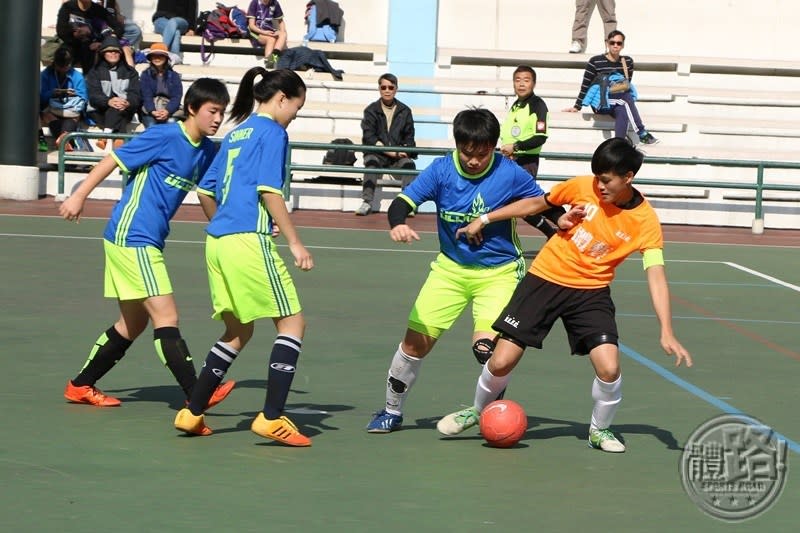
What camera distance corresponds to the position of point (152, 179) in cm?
751

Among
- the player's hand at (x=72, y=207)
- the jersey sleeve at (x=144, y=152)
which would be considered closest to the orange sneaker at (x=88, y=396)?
the player's hand at (x=72, y=207)

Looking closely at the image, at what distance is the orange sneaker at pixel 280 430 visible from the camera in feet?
22.4

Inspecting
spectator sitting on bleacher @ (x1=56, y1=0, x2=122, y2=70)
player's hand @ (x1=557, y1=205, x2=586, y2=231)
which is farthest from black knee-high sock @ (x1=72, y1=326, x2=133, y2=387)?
spectator sitting on bleacher @ (x1=56, y1=0, x2=122, y2=70)

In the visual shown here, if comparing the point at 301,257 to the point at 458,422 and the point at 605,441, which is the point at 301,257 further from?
the point at 605,441

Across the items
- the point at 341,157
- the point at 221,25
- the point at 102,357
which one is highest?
the point at 221,25

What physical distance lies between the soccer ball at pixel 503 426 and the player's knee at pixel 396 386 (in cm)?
52

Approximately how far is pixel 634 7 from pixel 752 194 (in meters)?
6.85

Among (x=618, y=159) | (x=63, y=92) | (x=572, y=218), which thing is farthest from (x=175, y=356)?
(x=63, y=92)

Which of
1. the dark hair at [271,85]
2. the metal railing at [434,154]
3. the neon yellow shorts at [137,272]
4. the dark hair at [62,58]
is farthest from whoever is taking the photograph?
the dark hair at [62,58]

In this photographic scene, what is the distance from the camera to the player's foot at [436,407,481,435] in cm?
722

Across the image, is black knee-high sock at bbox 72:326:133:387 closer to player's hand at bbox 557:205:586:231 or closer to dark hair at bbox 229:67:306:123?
dark hair at bbox 229:67:306:123

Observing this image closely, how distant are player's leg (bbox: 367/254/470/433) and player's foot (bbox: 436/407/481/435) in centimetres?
28

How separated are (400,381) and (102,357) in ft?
5.59

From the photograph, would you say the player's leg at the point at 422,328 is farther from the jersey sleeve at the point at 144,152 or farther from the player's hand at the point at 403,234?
the jersey sleeve at the point at 144,152
